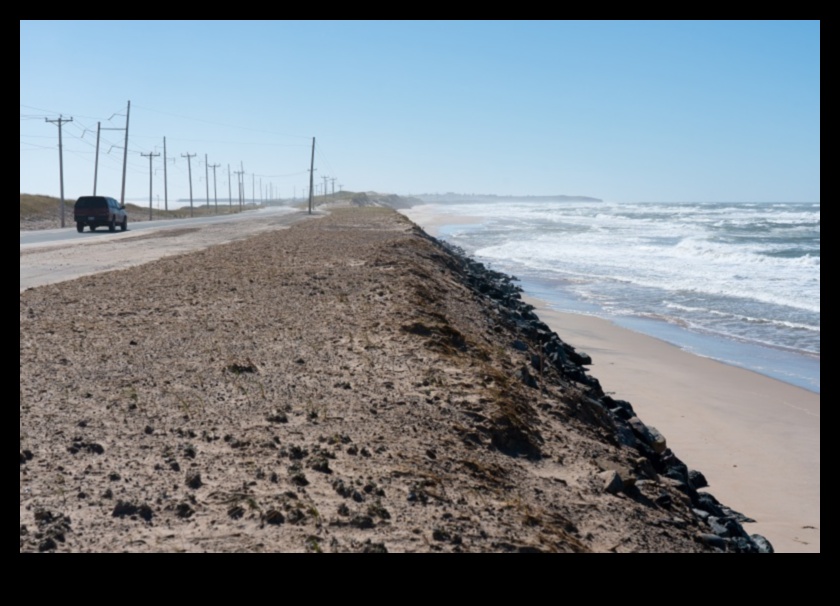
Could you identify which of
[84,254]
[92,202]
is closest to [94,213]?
[92,202]

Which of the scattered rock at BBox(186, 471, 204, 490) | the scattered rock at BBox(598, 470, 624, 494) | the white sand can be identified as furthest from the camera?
the white sand

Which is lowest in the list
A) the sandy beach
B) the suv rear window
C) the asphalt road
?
the sandy beach

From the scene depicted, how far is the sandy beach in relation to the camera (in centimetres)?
803

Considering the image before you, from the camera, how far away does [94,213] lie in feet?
129

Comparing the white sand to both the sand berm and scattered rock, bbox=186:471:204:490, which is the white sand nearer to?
the sand berm

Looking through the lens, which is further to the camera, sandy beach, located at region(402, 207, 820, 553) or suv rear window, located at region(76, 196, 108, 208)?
suv rear window, located at region(76, 196, 108, 208)

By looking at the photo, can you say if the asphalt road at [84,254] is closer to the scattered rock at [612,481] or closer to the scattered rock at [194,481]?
the scattered rock at [194,481]

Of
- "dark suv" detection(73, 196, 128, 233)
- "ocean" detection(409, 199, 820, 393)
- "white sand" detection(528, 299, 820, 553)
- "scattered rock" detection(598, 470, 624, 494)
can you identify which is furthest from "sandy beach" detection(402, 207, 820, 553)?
"dark suv" detection(73, 196, 128, 233)

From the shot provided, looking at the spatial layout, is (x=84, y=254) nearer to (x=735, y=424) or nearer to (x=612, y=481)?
(x=735, y=424)

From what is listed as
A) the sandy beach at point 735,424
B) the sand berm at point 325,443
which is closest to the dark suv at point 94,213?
the sandy beach at point 735,424

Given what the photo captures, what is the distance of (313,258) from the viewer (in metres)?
20.3

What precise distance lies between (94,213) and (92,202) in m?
0.67

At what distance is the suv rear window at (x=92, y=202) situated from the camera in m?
39.4
